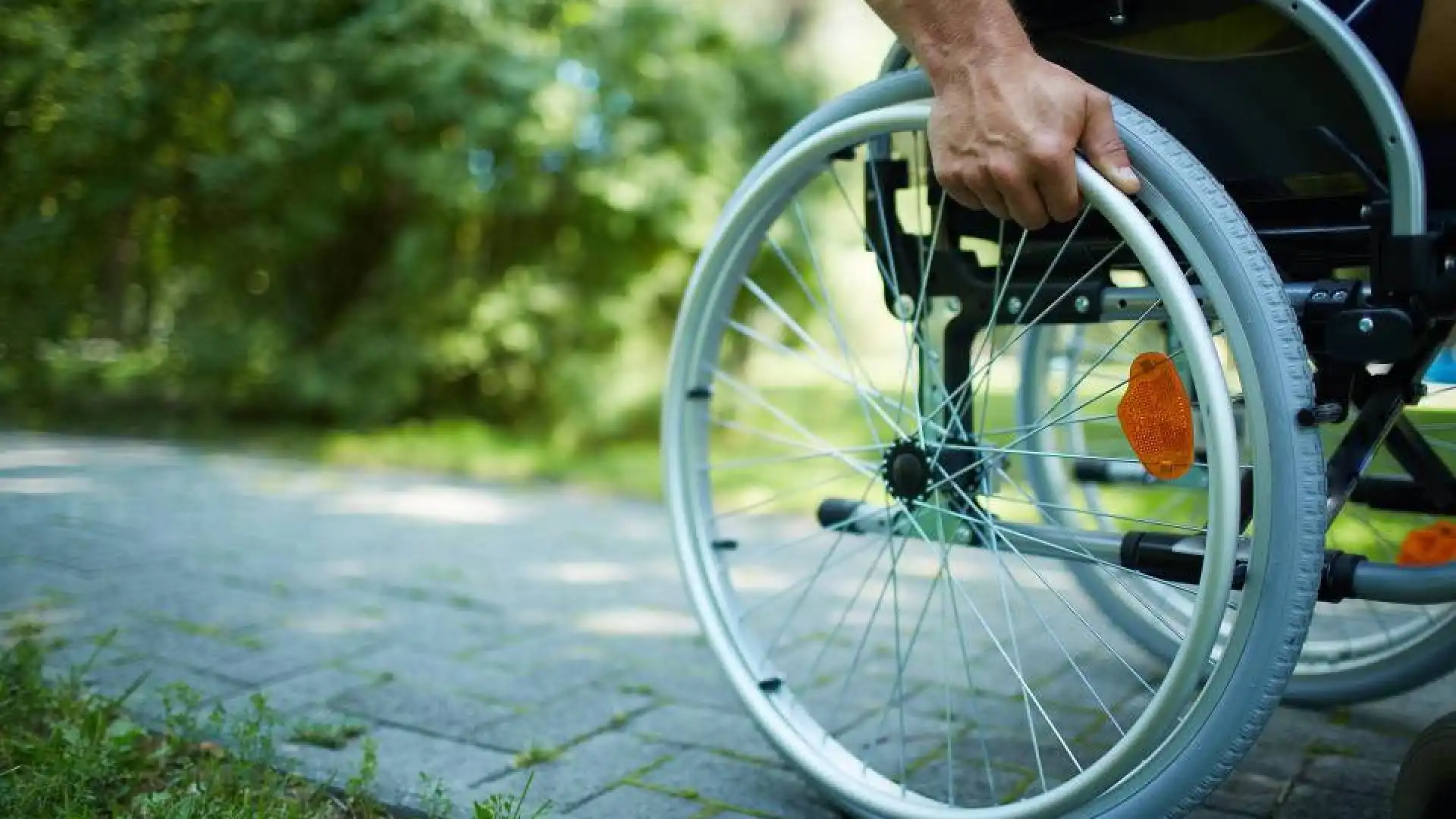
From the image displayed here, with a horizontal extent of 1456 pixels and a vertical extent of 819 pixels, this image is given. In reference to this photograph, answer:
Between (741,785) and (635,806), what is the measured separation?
0.47 feet

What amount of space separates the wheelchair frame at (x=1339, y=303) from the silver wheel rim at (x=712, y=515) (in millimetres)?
102

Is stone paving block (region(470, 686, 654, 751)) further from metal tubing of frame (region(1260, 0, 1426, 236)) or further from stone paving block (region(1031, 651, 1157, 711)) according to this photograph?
metal tubing of frame (region(1260, 0, 1426, 236))

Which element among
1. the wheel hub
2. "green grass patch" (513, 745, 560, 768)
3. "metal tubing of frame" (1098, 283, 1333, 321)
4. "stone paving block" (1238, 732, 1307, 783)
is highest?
"metal tubing of frame" (1098, 283, 1333, 321)

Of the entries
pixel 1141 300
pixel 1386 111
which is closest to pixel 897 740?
pixel 1141 300

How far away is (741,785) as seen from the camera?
1.55 m

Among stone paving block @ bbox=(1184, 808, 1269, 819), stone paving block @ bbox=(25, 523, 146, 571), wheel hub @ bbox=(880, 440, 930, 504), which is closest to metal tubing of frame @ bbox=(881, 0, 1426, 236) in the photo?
wheel hub @ bbox=(880, 440, 930, 504)

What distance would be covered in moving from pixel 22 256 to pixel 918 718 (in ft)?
5.21

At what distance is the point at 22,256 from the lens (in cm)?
206

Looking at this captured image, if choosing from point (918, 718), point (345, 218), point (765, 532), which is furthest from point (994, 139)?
point (345, 218)

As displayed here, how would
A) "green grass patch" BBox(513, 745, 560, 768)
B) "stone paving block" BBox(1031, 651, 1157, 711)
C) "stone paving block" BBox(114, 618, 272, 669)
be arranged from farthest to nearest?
"stone paving block" BBox(114, 618, 272, 669), "stone paving block" BBox(1031, 651, 1157, 711), "green grass patch" BBox(513, 745, 560, 768)

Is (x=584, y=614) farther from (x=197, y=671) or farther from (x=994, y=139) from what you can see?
(x=994, y=139)

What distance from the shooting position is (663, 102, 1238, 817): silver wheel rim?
1.04 metres

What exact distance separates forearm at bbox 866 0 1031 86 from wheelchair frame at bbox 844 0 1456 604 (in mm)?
67

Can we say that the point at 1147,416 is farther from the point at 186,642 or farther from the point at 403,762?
the point at 186,642
